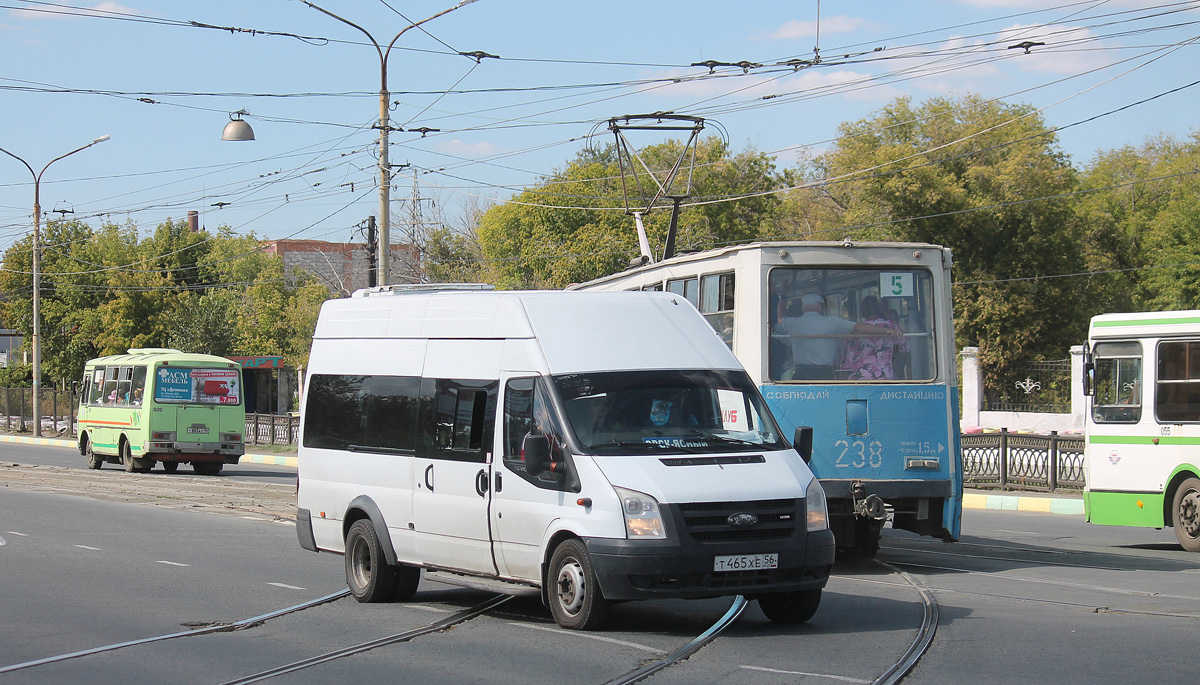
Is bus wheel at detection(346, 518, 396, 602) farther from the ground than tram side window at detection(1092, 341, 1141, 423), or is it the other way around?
tram side window at detection(1092, 341, 1141, 423)

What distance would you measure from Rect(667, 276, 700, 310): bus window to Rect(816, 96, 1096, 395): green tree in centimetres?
3504

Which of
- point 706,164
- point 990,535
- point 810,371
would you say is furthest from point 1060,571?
point 706,164

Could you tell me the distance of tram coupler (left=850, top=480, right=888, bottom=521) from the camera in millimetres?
11781


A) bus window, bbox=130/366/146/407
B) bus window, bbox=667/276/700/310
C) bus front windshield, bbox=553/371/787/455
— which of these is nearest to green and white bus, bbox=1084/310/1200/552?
bus window, bbox=667/276/700/310

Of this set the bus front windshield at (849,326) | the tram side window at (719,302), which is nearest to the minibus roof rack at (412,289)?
the tram side window at (719,302)

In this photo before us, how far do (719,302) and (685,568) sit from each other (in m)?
5.48

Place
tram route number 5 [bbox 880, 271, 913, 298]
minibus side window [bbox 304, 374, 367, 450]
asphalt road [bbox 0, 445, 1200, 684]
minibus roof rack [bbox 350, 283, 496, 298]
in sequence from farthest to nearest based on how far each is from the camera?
tram route number 5 [bbox 880, 271, 913, 298] → minibus roof rack [bbox 350, 283, 496, 298] → minibus side window [bbox 304, 374, 367, 450] → asphalt road [bbox 0, 445, 1200, 684]

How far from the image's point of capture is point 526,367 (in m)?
8.94

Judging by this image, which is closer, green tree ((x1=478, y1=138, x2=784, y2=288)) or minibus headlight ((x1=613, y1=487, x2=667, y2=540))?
minibus headlight ((x1=613, y1=487, x2=667, y2=540))

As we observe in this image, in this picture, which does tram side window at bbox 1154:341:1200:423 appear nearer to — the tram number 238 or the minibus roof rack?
the tram number 238

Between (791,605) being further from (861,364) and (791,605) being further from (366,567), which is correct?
(861,364)

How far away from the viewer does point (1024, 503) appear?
67.8ft

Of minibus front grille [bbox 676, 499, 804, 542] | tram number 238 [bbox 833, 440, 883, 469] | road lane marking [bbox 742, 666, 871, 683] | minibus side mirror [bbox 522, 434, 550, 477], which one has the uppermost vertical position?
minibus side mirror [bbox 522, 434, 550, 477]

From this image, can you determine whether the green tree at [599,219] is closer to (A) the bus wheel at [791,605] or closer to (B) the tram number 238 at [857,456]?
(B) the tram number 238 at [857,456]
